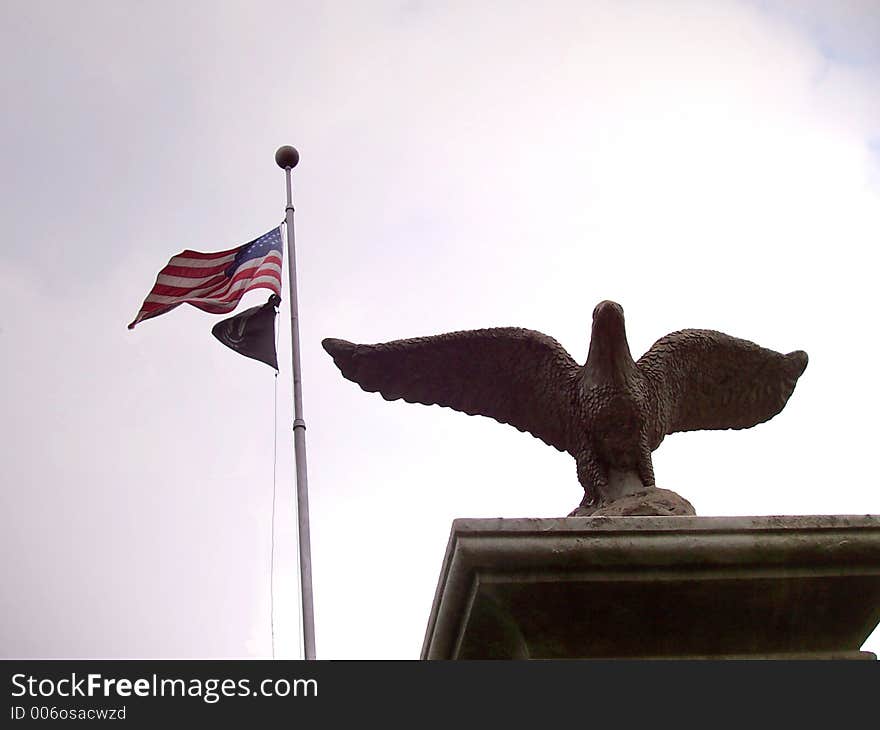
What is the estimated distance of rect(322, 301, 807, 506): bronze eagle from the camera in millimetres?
5828

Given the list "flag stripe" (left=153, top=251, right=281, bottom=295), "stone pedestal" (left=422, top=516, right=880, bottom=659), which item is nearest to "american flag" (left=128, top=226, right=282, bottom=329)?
"flag stripe" (left=153, top=251, right=281, bottom=295)

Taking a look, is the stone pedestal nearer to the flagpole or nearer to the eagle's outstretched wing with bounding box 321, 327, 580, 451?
the eagle's outstretched wing with bounding box 321, 327, 580, 451

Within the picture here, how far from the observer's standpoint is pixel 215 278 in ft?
33.0

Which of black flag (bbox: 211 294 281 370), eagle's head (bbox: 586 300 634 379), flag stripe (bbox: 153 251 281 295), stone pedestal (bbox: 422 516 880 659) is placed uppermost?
flag stripe (bbox: 153 251 281 295)

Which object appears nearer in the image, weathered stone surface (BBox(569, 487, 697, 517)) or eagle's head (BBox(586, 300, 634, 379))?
weathered stone surface (BBox(569, 487, 697, 517))

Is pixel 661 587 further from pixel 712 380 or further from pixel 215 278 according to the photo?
pixel 215 278

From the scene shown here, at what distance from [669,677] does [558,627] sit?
43cm

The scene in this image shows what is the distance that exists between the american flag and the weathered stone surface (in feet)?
18.0

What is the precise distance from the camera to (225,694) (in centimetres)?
358

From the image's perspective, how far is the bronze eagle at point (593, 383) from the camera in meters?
5.83

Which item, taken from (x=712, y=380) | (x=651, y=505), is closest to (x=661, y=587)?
(x=651, y=505)

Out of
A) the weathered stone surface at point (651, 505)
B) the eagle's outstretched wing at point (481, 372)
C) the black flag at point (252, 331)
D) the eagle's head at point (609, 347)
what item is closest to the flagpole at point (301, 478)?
the black flag at point (252, 331)

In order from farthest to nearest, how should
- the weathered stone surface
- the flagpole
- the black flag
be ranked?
the black flag < the flagpole < the weathered stone surface

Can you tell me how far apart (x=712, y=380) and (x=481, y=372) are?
1289 mm
